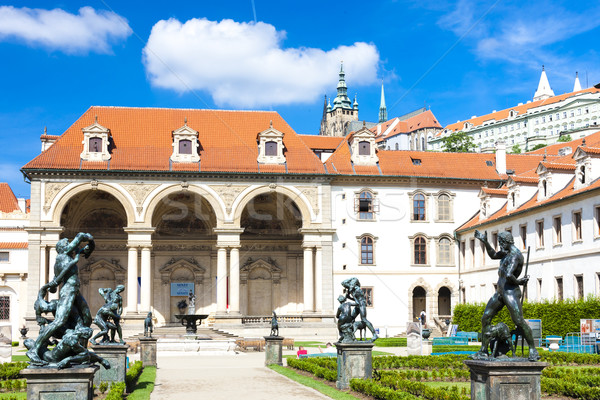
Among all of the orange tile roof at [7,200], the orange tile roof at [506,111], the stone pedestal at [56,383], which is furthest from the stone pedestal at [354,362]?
the orange tile roof at [506,111]

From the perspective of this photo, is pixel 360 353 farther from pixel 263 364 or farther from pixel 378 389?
pixel 263 364

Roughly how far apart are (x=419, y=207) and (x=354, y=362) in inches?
1390

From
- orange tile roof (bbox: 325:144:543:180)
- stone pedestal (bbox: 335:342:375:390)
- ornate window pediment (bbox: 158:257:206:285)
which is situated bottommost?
stone pedestal (bbox: 335:342:375:390)

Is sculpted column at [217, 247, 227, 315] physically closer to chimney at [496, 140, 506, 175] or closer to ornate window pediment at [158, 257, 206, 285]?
ornate window pediment at [158, 257, 206, 285]

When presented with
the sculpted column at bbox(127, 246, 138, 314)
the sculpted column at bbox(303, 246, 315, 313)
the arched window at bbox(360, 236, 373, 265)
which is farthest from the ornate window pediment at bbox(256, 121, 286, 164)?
the sculpted column at bbox(127, 246, 138, 314)

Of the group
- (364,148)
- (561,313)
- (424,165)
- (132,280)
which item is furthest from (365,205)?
(561,313)

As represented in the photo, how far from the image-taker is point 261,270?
56.0 meters

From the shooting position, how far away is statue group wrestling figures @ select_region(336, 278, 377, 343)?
19.0 m

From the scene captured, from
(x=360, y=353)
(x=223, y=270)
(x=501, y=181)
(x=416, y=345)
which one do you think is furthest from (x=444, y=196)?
(x=360, y=353)

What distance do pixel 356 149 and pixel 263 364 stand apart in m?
27.7

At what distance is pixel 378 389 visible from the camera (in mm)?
16250

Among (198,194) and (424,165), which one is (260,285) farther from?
(424,165)

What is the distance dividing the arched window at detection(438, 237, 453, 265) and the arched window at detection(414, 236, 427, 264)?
1.07 m

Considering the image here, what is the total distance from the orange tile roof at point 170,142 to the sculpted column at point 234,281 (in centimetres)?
573
